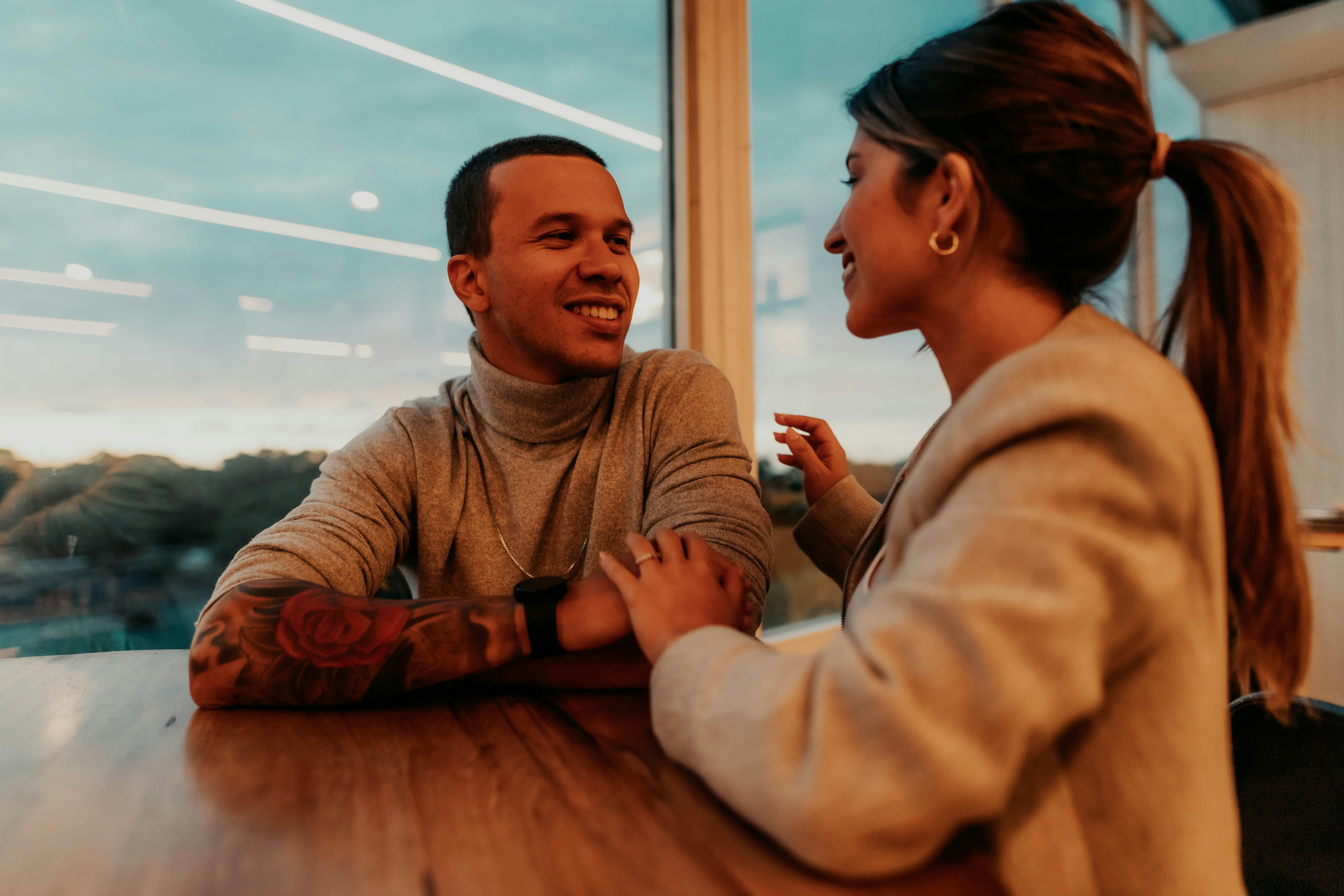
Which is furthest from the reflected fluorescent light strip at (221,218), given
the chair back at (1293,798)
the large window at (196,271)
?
the chair back at (1293,798)

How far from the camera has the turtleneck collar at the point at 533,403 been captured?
52.9 inches

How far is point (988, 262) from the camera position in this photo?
76 centimetres

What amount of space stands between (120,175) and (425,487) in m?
0.85

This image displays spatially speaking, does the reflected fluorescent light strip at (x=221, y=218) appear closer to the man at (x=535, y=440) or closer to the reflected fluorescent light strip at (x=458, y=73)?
the man at (x=535, y=440)

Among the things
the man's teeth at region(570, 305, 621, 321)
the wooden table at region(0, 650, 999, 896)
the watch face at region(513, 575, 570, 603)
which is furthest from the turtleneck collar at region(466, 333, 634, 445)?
the wooden table at region(0, 650, 999, 896)

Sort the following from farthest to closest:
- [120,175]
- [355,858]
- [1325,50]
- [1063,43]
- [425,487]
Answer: [1325,50] → [120,175] → [425,487] → [1063,43] → [355,858]

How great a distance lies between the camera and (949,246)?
0.77 m

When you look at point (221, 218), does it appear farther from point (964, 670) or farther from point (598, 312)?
point (964, 670)

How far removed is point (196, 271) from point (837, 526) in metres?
1.33

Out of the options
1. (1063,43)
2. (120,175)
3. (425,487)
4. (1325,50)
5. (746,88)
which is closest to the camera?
(1063,43)

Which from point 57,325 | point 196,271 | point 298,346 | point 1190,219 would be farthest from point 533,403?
point 1190,219

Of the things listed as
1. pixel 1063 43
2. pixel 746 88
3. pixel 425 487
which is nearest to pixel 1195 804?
pixel 1063 43

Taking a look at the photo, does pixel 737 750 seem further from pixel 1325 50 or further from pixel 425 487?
pixel 1325 50

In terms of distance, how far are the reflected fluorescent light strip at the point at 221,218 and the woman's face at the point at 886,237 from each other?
4.12ft
